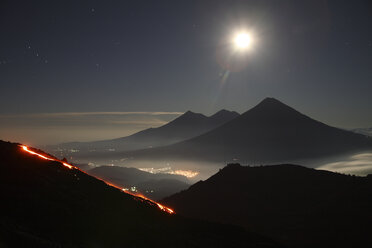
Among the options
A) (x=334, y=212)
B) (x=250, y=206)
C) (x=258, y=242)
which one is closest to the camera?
(x=258, y=242)

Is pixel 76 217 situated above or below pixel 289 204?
below

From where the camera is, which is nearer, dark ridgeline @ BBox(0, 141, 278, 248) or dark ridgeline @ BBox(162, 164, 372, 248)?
dark ridgeline @ BBox(0, 141, 278, 248)

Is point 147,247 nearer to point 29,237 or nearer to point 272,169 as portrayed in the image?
point 29,237

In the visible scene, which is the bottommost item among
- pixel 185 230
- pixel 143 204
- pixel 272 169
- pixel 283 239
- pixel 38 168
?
pixel 283 239

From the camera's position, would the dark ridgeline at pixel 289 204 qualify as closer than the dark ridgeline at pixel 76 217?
No

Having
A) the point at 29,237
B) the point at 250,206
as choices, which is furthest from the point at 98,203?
the point at 250,206
